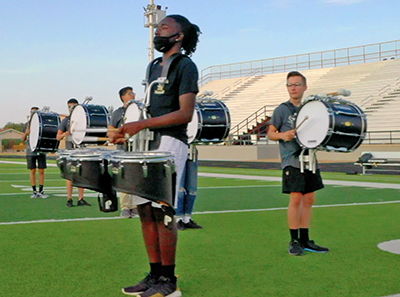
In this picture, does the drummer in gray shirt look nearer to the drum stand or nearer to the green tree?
the drum stand

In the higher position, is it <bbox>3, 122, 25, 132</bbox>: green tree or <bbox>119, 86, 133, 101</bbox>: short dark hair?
<bbox>3, 122, 25, 132</bbox>: green tree

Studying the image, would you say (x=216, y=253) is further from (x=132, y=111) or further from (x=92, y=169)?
(x=92, y=169)

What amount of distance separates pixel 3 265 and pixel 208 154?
2815 cm

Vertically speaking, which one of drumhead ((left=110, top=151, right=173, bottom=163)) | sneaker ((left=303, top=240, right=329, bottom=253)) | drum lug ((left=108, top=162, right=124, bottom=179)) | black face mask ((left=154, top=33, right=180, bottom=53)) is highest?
black face mask ((left=154, top=33, right=180, bottom=53))

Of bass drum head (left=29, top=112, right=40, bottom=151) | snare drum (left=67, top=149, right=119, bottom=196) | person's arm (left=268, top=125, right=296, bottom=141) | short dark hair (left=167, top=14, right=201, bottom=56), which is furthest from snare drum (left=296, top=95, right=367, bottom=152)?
bass drum head (left=29, top=112, right=40, bottom=151)

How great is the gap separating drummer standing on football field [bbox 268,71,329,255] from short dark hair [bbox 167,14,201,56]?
1735mm

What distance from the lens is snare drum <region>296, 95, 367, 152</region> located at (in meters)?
5.60

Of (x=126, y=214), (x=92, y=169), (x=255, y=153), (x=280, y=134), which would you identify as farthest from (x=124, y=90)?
(x=255, y=153)

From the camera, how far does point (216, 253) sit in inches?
218

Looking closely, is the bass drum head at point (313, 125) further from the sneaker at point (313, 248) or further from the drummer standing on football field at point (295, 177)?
the sneaker at point (313, 248)

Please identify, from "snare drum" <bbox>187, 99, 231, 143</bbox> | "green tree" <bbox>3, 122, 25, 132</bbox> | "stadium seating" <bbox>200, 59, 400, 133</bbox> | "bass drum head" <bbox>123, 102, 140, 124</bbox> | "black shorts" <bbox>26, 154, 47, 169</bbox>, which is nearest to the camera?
"bass drum head" <bbox>123, 102, 140, 124</bbox>

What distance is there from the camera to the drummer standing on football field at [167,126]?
12.8 feet

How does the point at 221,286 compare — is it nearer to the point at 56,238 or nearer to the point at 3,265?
the point at 3,265

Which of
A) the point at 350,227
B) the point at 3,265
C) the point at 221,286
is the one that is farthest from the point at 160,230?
the point at 350,227
